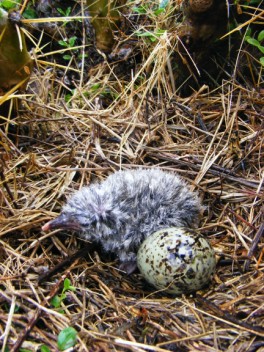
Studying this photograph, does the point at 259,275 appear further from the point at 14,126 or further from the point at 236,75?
the point at 14,126

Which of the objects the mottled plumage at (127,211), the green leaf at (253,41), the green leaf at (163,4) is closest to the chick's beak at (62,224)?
the mottled plumage at (127,211)

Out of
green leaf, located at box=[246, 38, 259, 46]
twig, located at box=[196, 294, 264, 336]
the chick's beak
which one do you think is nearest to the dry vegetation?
twig, located at box=[196, 294, 264, 336]

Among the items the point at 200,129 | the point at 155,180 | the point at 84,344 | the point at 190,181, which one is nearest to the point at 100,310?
the point at 84,344

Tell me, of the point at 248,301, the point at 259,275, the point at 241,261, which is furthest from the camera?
the point at 241,261

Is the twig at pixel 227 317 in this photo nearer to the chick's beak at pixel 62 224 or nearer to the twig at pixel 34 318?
the twig at pixel 34 318

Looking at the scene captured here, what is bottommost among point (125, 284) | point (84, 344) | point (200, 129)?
point (125, 284)

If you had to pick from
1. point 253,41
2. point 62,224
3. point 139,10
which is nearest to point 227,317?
point 62,224

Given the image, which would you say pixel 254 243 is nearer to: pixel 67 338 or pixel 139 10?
pixel 67 338
